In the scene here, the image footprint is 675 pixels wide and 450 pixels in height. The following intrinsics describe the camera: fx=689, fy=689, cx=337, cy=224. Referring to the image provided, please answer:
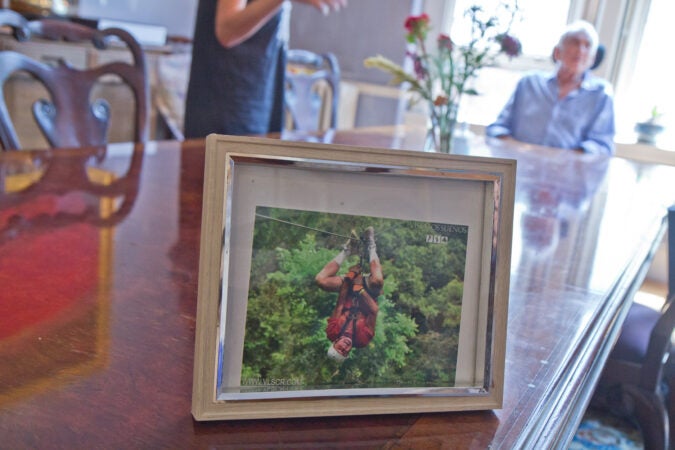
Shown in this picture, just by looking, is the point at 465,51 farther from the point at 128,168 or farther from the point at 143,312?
the point at 143,312

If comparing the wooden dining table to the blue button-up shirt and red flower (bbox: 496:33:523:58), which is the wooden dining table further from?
the blue button-up shirt

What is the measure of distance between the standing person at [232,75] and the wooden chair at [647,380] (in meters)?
1.03

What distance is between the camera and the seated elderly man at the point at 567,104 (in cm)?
345

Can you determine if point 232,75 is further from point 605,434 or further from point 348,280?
point 348,280

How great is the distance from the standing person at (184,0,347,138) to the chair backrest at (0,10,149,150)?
0.17 m

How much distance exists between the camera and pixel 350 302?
475 mm

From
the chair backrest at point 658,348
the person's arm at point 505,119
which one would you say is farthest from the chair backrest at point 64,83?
the person's arm at point 505,119

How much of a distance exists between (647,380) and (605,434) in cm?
13

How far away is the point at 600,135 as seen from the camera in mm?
3441

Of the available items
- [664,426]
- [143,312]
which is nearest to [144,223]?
[143,312]

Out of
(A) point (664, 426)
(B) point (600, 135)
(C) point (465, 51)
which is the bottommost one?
(A) point (664, 426)

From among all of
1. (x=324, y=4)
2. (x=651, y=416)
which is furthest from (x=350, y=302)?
(x=324, y=4)

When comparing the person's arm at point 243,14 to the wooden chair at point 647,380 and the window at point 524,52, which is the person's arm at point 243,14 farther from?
the window at point 524,52

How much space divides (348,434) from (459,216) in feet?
0.56
